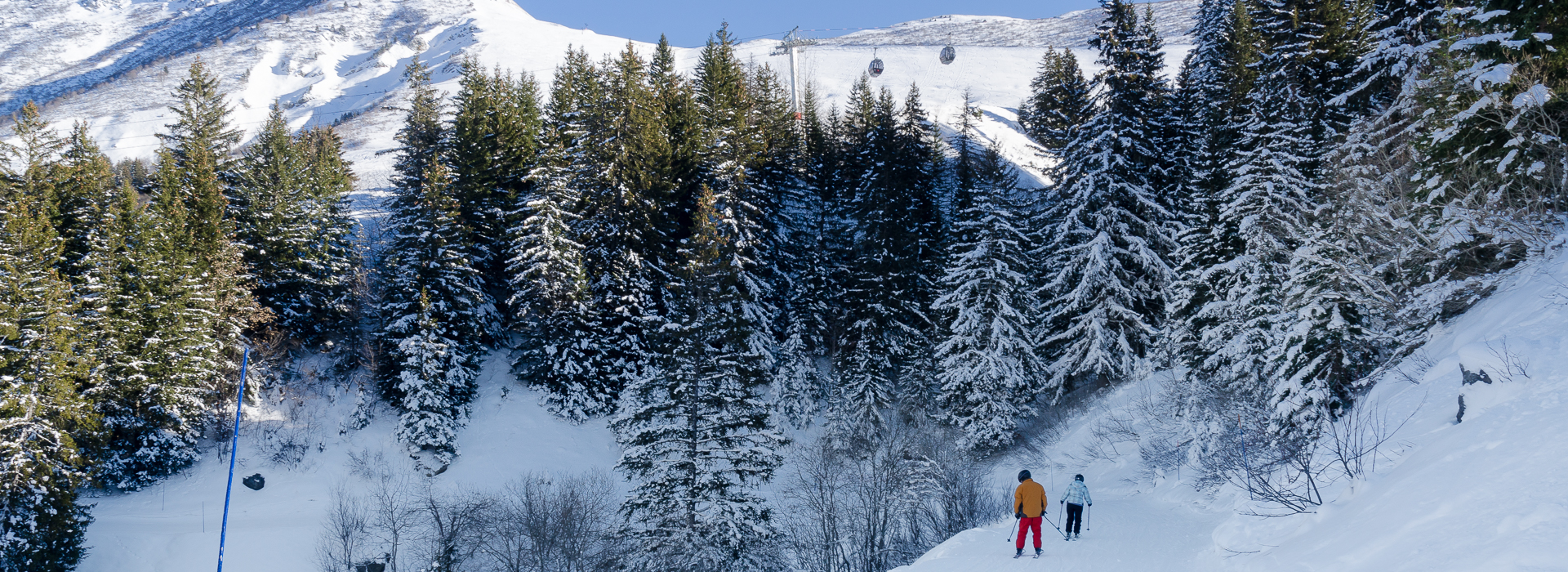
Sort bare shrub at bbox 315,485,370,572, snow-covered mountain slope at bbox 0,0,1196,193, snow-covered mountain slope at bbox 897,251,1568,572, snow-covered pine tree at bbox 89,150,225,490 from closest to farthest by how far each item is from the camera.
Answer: snow-covered mountain slope at bbox 897,251,1568,572 < bare shrub at bbox 315,485,370,572 < snow-covered pine tree at bbox 89,150,225,490 < snow-covered mountain slope at bbox 0,0,1196,193

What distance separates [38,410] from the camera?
24141 millimetres

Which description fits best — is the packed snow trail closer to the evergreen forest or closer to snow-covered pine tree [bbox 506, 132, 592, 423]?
the evergreen forest

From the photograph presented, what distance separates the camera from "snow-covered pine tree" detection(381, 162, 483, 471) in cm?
2978

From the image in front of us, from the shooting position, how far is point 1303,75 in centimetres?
2519

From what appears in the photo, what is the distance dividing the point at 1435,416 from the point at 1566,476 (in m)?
3.53

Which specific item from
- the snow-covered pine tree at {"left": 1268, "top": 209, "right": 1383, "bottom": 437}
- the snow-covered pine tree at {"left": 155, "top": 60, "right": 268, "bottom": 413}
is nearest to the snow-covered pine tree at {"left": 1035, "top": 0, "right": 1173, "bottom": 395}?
the snow-covered pine tree at {"left": 1268, "top": 209, "right": 1383, "bottom": 437}

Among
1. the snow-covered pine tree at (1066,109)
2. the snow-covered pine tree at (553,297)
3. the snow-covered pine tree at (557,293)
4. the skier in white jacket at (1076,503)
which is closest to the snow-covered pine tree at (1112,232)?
the snow-covered pine tree at (1066,109)

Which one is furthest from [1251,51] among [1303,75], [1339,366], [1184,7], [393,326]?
[1184,7]

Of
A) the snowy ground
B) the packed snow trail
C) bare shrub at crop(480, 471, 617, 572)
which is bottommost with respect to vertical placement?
bare shrub at crop(480, 471, 617, 572)

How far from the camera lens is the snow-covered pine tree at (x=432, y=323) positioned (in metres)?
29.8

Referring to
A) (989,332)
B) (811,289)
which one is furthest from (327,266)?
(989,332)

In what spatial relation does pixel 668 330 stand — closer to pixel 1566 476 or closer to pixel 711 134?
pixel 711 134

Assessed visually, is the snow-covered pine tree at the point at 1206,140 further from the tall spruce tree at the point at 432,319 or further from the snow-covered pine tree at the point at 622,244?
the tall spruce tree at the point at 432,319

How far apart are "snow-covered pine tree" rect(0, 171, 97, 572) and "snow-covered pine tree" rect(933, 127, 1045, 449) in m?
28.9
